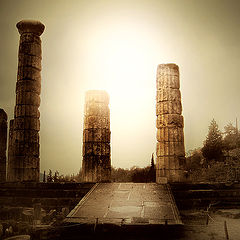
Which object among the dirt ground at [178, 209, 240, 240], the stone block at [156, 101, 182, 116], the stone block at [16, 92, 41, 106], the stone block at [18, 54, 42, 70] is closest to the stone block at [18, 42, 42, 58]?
the stone block at [18, 54, 42, 70]

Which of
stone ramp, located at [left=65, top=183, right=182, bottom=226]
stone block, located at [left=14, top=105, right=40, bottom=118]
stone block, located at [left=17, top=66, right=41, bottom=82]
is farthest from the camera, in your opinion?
stone block, located at [left=17, top=66, right=41, bottom=82]

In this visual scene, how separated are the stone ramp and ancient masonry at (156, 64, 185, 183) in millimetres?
2298

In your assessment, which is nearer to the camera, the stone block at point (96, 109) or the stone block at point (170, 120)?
the stone block at point (96, 109)

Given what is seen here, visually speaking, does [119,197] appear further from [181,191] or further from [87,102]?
[87,102]

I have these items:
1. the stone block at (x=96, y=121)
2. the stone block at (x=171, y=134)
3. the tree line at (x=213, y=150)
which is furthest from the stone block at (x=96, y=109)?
the tree line at (x=213, y=150)

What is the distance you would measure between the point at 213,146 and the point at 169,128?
21.1 meters

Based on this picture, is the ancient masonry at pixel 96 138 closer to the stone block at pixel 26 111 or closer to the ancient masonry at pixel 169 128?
the ancient masonry at pixel 169 128

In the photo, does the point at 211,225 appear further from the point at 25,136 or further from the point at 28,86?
the point at 28,86

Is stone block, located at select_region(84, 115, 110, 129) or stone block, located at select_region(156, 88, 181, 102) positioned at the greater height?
stone block, located at select_region(156, 88, 181, 102)

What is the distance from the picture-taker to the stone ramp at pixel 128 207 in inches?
259

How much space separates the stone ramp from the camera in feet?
21.6

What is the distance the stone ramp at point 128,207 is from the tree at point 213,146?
23.1m

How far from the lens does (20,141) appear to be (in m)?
12.4

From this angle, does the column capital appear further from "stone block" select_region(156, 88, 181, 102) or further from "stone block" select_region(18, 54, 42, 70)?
"stone block" select_region(156, 88, 181, 102)
